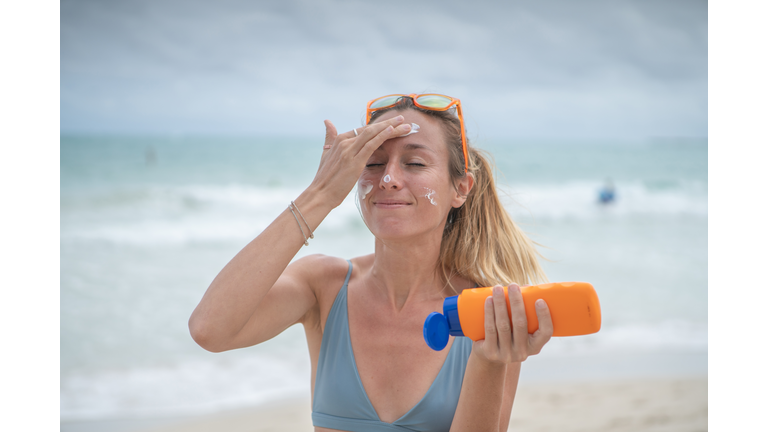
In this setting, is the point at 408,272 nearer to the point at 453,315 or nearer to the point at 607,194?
the point at 453,315

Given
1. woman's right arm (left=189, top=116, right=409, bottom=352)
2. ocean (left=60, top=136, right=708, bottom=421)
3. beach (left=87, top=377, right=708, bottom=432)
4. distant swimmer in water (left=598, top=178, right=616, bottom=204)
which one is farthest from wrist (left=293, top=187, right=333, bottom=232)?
distant swimmer in water (left=598, top=178, right=616, bottom=204)

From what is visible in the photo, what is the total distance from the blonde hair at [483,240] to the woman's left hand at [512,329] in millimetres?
831

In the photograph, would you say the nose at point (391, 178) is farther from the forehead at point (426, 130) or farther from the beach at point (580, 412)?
the beach at point (580, 412)

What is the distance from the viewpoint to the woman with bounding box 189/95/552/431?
65.5 inches

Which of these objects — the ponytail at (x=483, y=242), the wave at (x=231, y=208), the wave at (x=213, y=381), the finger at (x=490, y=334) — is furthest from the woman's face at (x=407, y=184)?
the wave at (x=231, y=208)

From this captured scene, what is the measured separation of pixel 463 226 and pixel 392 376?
2.50 feet

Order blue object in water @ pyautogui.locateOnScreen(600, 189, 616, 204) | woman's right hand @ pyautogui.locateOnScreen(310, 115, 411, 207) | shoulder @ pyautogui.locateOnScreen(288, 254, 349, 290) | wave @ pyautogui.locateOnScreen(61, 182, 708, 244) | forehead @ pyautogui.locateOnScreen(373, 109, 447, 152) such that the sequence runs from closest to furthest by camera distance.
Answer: woman's right hand @ pyautogui.locateOnScreen(310, 115, 411, 207)
forehead @ pyautogui.locateOnScreen(373, 109, 447, 152)
shoulder @ pyautogui.locateOnScreen(288, 254, 349, 290)
wave @ pyautogui.locateOnScreen(61, 182, 708, 244)
blue object in water @ pyautogui.locateOnScreen(600, 189, 616, 204)

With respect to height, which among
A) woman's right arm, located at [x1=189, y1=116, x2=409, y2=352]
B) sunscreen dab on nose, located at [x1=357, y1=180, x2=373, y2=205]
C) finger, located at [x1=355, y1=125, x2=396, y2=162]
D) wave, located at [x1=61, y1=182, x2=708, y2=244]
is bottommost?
woman's right arm, located at [x1=189, y1=116, x2=409, y2=352]

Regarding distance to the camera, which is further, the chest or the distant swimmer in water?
the distant swimmer in water

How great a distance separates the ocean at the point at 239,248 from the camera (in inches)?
213

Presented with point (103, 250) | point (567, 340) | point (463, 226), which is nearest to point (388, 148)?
point (463, 226)

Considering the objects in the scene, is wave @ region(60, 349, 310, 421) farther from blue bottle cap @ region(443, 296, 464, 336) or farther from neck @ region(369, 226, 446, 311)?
blue bottle cap @ region(443, 296, 464, 336)

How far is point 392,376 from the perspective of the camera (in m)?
2.06
